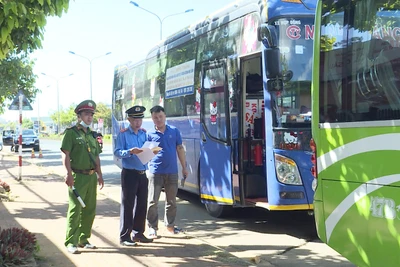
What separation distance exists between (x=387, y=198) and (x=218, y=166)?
4.54 meters

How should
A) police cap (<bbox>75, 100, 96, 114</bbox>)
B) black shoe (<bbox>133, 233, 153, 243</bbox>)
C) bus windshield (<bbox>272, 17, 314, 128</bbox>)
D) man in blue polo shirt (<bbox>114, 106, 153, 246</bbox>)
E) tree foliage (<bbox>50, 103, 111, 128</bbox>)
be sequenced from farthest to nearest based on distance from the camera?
1. tree foliage (<bbox>50, 103, 111, 128</bbox>)
2. bus windshield (<bbox>272, 17, 314, 128</bbox>)
3. black shoe (<bbox>133, 233, 153, 243</bbox>)
4. man in blue polo shirt (<bbox>114, 106, 153, 246</bbox>)
5. police cap (<bbox>75, 100, 96, 114</bbox>)

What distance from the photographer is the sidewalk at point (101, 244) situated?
5.90 m

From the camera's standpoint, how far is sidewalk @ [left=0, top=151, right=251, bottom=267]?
19.4ft

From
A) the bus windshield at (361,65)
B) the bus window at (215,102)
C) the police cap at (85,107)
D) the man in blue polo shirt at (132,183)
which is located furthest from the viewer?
the bus window at (215,102)

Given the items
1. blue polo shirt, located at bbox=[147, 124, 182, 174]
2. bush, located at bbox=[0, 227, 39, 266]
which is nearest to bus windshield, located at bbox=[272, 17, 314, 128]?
blue polo shirt, located at bbox=[147, 124, 182, 174]

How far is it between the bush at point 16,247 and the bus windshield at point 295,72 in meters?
3.59

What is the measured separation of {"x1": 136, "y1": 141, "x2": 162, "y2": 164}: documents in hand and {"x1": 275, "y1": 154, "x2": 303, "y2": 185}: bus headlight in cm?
171

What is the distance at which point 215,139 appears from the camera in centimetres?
835

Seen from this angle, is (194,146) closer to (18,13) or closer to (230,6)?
(230,6)

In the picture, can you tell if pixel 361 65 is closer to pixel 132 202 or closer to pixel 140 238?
pixel 132 202

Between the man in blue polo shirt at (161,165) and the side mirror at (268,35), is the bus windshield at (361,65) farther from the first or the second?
the man in blue polo shirt at (161,165)

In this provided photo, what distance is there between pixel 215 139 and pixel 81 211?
2816mm

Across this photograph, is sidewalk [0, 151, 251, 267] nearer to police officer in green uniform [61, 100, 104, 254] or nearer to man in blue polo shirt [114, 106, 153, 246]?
man in blue polo shirt [114, 106, 153, 246]

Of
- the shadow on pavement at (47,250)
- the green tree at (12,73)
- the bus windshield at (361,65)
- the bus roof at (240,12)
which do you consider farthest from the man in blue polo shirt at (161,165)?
the green tree at (12,73)
